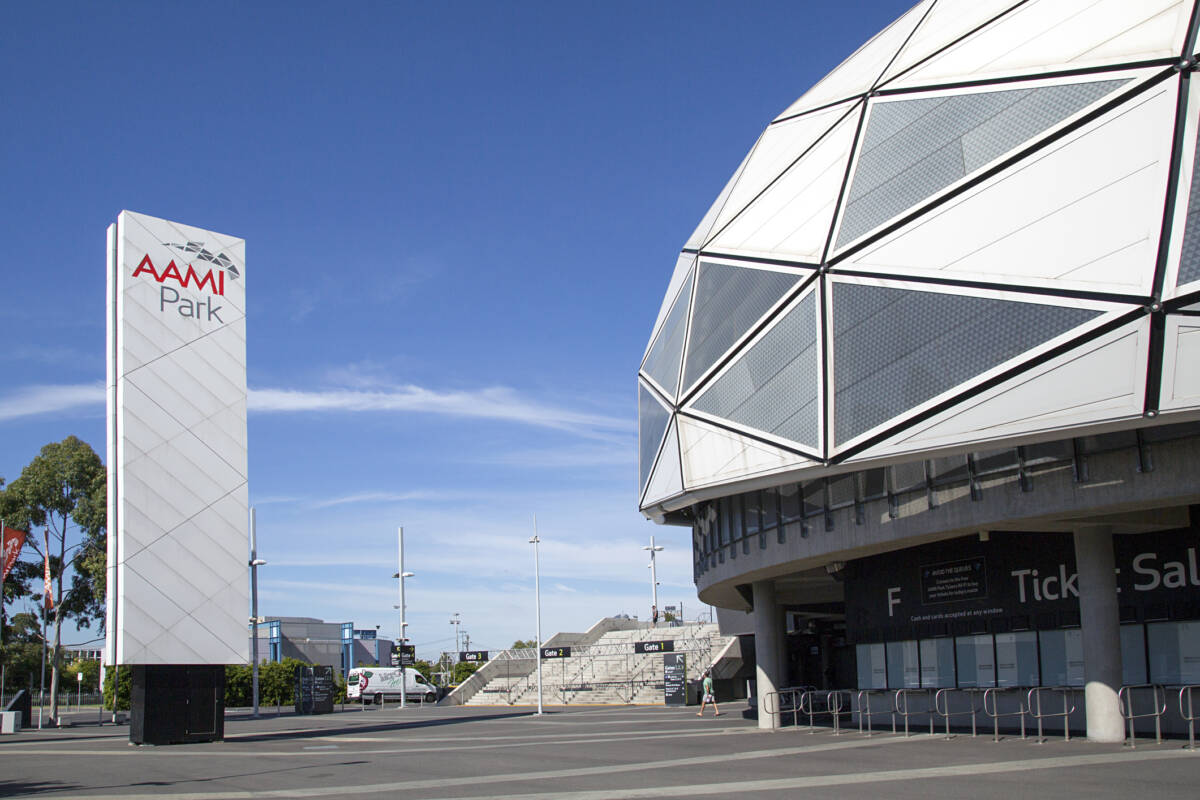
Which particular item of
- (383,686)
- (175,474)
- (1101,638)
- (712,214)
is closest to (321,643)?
(383,686)

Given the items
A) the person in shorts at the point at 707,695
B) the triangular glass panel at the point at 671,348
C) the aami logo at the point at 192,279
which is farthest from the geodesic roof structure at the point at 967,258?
the aami logo at the point at 192,279

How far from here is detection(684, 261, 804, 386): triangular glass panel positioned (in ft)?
74.8

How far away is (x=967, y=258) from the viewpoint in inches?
712

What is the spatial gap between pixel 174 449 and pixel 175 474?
2.56 ft

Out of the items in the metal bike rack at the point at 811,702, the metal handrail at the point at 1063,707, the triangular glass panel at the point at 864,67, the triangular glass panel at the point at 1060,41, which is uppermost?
the triangular glass panel at the point at 864,67

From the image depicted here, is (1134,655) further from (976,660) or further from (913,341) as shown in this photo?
(913,341)

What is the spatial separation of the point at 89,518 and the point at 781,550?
40.3m

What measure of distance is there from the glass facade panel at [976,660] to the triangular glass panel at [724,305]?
30.0 ft

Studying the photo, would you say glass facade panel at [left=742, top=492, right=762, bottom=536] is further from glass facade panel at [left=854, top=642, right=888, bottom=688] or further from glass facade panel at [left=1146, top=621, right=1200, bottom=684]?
glass facade panel at [left=1146, top=621, right=1200, bottom=684]

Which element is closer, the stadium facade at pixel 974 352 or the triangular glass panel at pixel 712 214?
the stadium facade at pixel 974 352

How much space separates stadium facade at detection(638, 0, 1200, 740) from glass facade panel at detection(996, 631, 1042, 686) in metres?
0.08

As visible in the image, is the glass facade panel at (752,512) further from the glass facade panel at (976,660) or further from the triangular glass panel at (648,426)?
the glass facade panel at (976,660)

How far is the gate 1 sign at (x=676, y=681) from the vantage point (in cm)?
5028

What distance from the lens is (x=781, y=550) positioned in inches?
998
